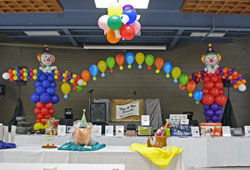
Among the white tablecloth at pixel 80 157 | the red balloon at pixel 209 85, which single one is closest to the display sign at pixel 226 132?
the red balloon at pixel 209 85

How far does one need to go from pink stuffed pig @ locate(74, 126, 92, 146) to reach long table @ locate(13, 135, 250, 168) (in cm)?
156

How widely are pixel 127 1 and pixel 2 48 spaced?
20.4 feet

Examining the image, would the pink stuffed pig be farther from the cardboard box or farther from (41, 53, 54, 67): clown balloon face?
(41, 53, 54, 67): clown balloon face

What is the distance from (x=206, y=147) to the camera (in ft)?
15.6

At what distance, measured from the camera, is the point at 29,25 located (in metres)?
6.04

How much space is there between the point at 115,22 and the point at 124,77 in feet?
19.3

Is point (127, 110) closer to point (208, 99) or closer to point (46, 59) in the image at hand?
point (208, 99)

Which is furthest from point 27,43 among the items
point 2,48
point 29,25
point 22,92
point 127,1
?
point 127,1

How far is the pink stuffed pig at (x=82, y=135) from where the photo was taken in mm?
2963

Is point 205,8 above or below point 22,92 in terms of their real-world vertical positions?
above

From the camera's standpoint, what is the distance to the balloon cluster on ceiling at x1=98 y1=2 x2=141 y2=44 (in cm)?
329

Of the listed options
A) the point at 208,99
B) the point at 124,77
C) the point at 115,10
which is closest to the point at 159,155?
the point at 115,10

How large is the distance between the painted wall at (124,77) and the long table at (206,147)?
4.00 metres

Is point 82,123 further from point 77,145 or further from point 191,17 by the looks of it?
point 191,17
